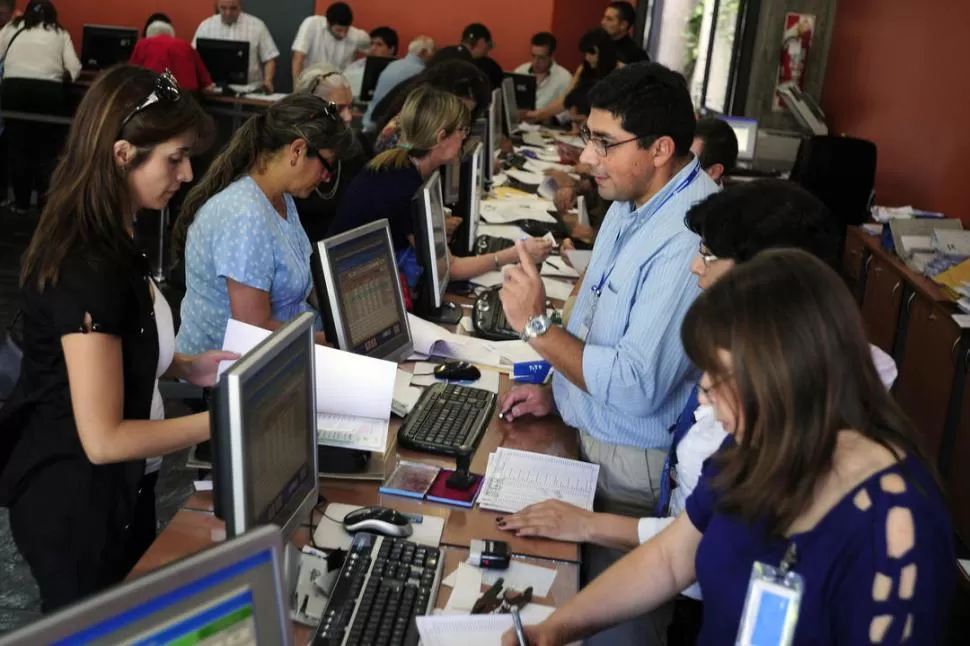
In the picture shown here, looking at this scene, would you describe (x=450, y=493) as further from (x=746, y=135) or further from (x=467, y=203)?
(x=746, y=135)

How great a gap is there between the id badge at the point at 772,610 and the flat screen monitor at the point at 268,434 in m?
0.85

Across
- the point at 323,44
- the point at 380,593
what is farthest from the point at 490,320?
the point at 323,44

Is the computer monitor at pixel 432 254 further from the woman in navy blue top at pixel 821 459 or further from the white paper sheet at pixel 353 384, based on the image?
the woman in navy blue top at pixel 821 459

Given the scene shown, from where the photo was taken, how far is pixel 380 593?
72.9 inches

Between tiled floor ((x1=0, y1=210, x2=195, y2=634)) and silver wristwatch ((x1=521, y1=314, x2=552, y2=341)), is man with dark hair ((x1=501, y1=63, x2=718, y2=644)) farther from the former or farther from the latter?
tiled floor ((x1=0, y1=210, x2=195, y2=634))

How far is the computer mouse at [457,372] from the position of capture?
305cm

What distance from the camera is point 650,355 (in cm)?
242

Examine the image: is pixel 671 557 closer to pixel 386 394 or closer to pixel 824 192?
pixel 386 394

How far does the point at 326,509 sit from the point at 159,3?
10.4m

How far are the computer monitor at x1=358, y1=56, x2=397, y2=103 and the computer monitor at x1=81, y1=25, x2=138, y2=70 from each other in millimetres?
2409

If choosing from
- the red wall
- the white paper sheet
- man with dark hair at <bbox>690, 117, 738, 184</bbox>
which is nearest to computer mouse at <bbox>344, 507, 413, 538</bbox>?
the white paper sheet

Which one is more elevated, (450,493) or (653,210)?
(653,210)

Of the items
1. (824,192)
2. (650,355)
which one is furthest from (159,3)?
(650,355)

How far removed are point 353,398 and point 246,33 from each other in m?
8.67
